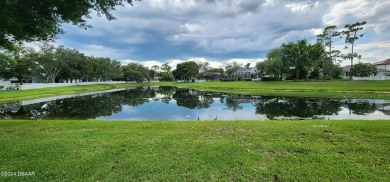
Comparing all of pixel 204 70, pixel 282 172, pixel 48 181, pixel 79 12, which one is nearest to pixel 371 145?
pixel 282 172

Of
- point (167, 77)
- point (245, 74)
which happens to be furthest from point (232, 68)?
point (167, 77)

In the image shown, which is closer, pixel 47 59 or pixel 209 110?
pixel 209 110

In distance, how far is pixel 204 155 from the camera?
4.99 meters

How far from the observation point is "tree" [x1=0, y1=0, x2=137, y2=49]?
6.53m

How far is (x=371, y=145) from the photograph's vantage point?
546cm

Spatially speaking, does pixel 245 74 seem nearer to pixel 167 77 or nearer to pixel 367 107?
pixel 167 77

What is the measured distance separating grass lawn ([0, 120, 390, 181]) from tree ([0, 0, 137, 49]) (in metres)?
3.82

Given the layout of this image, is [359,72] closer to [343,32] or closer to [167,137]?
[343,32]

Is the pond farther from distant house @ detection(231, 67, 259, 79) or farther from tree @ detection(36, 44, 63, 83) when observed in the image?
distant house @ detection(231, 67, 259, 79)

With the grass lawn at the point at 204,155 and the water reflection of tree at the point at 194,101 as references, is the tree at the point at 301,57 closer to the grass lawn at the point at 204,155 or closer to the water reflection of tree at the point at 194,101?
the water reflection of tree at the point at 194,101

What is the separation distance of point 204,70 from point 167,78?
2202 cm

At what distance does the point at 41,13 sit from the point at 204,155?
24.9 feet

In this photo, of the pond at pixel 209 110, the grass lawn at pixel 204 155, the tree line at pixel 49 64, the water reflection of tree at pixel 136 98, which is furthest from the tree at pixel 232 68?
the grass lawn at pixel 204 155

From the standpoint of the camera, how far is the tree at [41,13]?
653 cm
